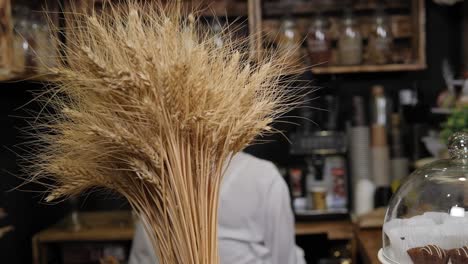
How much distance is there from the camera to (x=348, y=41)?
10.7 feet

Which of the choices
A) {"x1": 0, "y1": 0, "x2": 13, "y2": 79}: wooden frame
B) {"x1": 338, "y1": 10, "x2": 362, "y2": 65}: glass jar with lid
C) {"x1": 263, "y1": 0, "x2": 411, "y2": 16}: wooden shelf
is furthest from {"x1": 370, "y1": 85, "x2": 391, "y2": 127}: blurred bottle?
{"x1": 0, "y1": 0, "x2": 13, "y2": 79}: wooden frame

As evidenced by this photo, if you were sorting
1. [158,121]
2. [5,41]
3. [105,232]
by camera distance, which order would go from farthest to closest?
[105,232]
[5,41]
[158,121]

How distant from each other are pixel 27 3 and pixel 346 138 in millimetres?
1700

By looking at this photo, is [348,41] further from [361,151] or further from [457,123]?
[457,123]

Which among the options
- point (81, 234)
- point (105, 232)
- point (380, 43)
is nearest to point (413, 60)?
point (380, 43)

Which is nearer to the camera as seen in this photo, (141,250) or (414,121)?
(141,250)

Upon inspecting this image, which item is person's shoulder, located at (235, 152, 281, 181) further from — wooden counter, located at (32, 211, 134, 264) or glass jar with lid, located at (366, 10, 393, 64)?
glass jar with lid, located at (366, 10, 393, 64)

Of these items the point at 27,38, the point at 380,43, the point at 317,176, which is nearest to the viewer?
the point at 27,38

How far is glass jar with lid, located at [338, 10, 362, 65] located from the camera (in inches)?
128

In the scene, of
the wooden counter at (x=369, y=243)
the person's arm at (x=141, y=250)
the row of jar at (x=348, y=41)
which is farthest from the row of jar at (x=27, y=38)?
the wooden counter at (x=369, y=243)

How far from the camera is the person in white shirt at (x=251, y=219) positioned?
1883 millimetres

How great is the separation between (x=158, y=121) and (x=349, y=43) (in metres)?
2.65

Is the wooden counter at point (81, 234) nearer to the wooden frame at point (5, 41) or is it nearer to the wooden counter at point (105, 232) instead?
the wooden counter at point (105, 232)

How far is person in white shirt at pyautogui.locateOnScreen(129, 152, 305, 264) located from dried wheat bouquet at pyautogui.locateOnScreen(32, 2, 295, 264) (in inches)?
41.0
